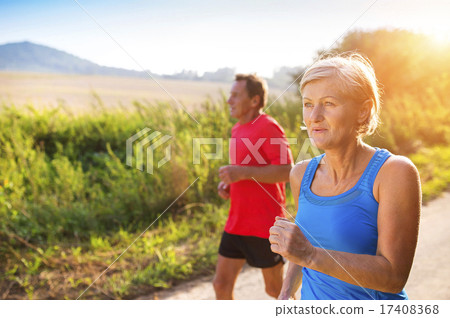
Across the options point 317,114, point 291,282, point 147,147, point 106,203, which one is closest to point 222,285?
point 291,282

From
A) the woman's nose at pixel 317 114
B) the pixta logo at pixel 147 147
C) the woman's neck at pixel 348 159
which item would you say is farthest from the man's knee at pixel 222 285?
the pixta logo at pixel 147 147

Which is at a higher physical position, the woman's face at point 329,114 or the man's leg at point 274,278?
the woman's face at point 329,114

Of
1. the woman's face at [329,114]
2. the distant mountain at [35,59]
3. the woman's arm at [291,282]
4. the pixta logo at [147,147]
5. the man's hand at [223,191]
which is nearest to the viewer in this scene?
the woman's face at [329,114]

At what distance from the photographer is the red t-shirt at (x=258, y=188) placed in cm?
242

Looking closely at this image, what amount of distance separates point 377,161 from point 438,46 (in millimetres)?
8372

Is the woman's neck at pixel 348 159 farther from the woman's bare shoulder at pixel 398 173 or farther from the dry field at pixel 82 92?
the dry field at pixel 82 92

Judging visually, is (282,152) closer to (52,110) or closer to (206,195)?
(206,195)

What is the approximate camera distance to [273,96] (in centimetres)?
641

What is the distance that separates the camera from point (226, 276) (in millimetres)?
2455

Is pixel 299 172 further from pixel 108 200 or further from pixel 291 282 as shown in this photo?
pixel 108 200

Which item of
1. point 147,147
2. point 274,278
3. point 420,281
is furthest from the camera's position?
point 147,147

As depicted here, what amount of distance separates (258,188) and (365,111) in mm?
1239

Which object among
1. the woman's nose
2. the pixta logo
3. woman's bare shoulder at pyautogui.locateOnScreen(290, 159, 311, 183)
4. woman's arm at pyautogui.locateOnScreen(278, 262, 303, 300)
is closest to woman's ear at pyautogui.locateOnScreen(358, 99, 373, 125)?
the woman's nose
